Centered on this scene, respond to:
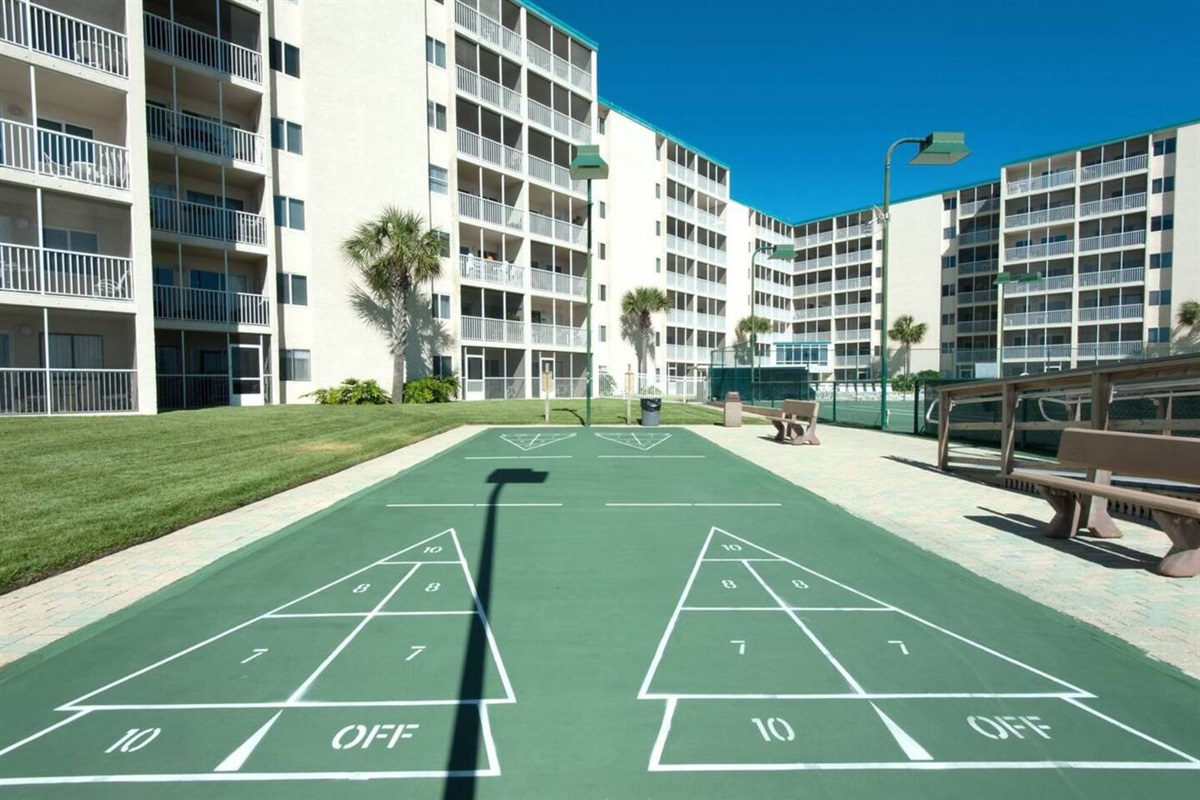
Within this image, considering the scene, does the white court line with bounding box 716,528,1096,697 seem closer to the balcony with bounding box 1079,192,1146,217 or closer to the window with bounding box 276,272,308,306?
the window with bounding box 276,272,308,306

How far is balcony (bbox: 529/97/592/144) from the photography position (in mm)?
37425

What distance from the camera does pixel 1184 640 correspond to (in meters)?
4.14

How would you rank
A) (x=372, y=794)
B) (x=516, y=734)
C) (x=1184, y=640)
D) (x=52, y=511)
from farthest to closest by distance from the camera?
(x=52, y=511), (x=1184, y=640), (x=516, y=734), (x=372, y=794)

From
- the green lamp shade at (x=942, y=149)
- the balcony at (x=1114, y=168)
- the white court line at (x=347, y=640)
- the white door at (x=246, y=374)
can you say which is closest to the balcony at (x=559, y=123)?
the white door at (x=246, y=374)

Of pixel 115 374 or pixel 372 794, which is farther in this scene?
pixel 115 374

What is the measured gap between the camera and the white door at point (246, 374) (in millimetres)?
25578

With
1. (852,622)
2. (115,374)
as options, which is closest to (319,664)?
(852,622)

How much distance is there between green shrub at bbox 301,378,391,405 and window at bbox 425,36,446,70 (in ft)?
57.3

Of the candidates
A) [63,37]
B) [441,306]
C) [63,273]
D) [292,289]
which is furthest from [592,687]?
[441,306]

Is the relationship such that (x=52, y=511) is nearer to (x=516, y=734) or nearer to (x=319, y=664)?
(x=319, y=664)

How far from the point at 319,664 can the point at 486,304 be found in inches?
1318

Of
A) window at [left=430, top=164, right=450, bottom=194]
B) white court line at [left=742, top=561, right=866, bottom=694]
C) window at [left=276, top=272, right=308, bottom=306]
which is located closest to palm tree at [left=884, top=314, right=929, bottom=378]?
window at [left=430, top=164, right=450, bottom=194]

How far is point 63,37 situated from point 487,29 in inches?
834

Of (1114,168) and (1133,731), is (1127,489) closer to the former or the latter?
(1133,731)
